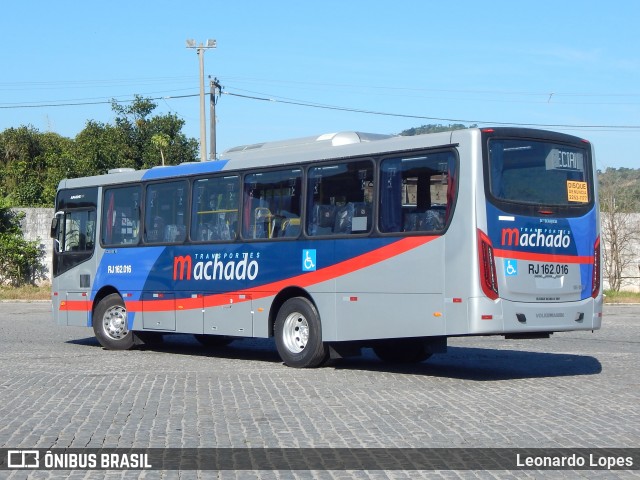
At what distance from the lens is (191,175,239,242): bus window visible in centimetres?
1723

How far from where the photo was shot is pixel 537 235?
13945mm

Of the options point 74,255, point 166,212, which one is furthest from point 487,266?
point 74,255

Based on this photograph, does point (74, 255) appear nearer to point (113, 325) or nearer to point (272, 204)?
point (113, 325)

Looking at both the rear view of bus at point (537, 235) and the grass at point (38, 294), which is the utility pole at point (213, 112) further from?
the rear view of bus at point (537, 235)

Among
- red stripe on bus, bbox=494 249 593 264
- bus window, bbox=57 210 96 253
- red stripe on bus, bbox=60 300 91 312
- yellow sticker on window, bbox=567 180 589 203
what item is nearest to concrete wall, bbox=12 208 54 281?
bus window, bbox=57 210 96 253

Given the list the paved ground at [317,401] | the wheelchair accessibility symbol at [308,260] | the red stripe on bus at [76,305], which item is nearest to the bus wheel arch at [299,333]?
the paved ground at [317,401]

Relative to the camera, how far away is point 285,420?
10672 millimetres

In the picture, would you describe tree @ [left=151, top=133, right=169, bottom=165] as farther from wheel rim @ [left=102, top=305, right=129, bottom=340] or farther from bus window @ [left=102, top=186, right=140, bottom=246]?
wheel rim @ [left=102, top=305, right=129, bottom=340]

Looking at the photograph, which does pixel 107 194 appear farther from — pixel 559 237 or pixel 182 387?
pixel 559 237

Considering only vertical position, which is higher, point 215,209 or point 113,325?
point 215,209

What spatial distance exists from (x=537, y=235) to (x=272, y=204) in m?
4.36

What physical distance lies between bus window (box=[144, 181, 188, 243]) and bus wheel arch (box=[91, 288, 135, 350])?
4.62 ft

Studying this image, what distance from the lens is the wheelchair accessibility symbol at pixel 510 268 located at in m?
13.6

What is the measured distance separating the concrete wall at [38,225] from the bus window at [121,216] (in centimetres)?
1959
